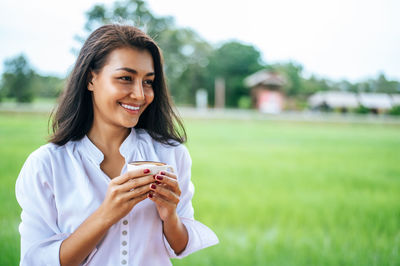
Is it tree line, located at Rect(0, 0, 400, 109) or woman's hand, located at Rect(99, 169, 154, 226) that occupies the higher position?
tree line, located at Rect(0, 0, 400, 109)

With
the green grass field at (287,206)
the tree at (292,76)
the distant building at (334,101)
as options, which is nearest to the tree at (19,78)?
the green grass field at (287,206)

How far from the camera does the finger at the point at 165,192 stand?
0.97m

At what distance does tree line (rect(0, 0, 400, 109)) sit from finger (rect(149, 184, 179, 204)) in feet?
2.16

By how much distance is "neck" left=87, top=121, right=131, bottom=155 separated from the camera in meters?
1.23

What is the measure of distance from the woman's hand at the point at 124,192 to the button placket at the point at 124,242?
0.11 metres

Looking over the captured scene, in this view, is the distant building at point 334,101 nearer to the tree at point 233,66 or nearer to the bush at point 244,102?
the bush at point 244,102

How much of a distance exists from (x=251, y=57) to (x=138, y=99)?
36.1 metres

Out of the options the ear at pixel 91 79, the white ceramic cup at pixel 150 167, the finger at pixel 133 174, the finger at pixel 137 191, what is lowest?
the finger at pixel 137 191

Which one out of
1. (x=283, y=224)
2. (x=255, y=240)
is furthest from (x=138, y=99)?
(x=283, y=224)

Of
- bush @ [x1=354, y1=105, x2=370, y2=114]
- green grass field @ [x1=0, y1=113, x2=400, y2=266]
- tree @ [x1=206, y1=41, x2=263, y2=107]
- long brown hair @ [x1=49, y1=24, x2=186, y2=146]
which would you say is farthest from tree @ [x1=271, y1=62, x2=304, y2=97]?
long brown hair @ [x1=49, y1=24, x2=186, y2=146]

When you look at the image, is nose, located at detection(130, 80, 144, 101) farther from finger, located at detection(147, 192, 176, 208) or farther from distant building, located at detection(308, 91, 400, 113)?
distant building, located at detection(308, 91, 400, 113)

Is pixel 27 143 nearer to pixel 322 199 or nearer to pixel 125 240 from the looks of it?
pixel 322 199

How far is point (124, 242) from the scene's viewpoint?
1093 mm

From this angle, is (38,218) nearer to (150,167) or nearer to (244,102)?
(150,167)
